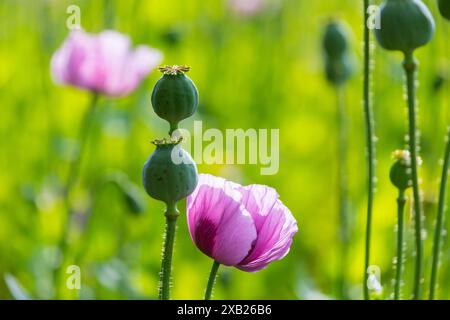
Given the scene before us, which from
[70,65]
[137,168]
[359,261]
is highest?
[70,65]

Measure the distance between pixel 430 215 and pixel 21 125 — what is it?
942 millimetres

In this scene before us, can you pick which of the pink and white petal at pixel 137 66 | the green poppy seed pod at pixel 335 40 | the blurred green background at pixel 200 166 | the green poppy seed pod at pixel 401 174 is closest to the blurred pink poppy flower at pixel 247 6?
the blurred green background at pixel 200 166

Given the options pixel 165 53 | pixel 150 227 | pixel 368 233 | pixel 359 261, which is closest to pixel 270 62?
pixel 165 53

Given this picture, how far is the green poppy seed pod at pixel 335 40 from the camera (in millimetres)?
1338

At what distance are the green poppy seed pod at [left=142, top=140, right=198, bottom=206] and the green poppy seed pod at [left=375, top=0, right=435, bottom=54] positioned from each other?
22cm

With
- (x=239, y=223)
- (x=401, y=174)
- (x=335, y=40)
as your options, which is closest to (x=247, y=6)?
(x=335, y=40)

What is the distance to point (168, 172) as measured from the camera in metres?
0.64

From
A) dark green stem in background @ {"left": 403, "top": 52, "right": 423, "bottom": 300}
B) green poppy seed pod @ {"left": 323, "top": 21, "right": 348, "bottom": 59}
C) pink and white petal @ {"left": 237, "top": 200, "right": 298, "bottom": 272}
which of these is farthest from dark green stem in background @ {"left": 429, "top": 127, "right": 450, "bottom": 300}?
green poppy seed pod @ {"left": 323, "top": 21, "right": 348, "bottom": 59}

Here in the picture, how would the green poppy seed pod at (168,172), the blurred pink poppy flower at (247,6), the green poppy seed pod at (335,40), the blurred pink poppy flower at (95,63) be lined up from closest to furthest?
the green poppy seed pod at (168,172)
the green poppy seed pod at (335,40)
the blurred pink poppy flower at (95,63)
the blurred pink poppy flower at (247,6)

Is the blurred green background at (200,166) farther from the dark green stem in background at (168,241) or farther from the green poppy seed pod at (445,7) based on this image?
the green poppy seed pod at (445,7)

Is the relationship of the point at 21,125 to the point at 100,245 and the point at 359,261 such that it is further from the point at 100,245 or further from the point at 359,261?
the point at 359,261

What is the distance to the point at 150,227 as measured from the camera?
63.6 inches

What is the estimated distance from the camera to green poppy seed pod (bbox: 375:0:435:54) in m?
0.74

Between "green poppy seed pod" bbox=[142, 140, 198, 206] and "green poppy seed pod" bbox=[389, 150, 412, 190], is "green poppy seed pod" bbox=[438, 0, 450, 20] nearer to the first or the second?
"green poppy seed pod" bbox=[389, 150, 412, 190]
